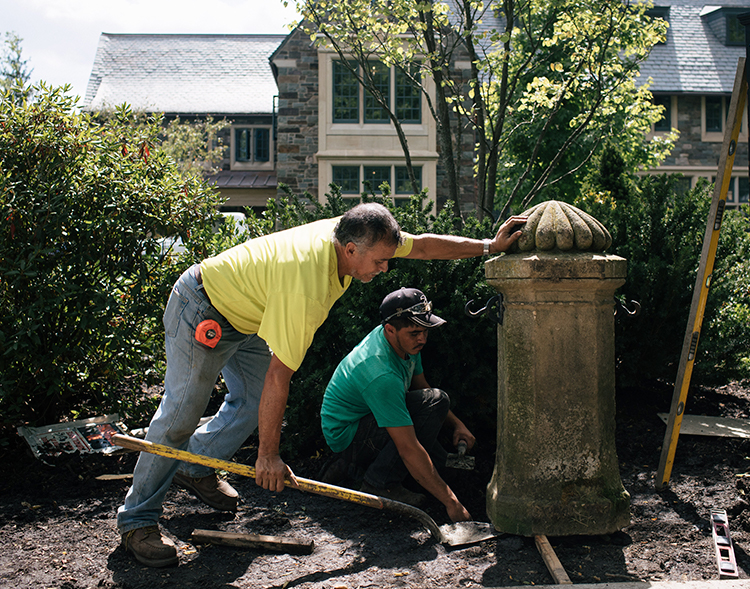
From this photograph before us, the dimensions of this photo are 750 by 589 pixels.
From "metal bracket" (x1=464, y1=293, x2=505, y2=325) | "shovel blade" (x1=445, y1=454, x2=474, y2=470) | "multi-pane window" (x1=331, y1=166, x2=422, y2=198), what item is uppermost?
"multi-pane window" (x1=331, y1=166, x2=422, y2=198)

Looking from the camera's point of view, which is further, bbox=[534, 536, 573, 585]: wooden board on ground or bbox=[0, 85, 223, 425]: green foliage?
bbox=[0, 85, 223, 425]: green foliage

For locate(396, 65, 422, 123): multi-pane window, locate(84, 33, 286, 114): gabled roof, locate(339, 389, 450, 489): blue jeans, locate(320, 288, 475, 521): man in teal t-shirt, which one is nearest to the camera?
locate(320, 288, 475, 521): man in teal t-shirt

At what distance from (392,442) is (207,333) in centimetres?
128

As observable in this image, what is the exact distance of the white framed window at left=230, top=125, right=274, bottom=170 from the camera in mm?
21797

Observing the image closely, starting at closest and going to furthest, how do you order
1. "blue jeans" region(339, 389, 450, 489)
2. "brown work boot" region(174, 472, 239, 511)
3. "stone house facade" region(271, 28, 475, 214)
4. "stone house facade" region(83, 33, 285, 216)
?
"brown work boot" region(174, 472, 239, 511), "blue jeans" region(339, 389, 450, 489), "stone house facade" region(271, 28, 475, 214), "stone house facade" region(83, 33, 285, 216)

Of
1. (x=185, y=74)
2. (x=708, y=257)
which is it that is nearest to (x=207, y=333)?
(x=708, y=257)

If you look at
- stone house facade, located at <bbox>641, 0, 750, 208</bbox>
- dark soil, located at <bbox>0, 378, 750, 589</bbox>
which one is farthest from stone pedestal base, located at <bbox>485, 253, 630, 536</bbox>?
stone house facade, located at <bbox>641, 0, 750, 208</bbox>

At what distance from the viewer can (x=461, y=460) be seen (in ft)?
12.0

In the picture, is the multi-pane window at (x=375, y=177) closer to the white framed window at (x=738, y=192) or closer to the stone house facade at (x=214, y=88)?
the stone house facade at (x=214, y=88)

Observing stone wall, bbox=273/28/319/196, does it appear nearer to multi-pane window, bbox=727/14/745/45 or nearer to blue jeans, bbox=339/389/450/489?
blue jeans, bbox=339/389/450/489

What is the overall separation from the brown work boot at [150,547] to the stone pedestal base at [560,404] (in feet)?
4.97

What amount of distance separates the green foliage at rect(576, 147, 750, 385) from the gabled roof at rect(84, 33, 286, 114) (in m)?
18.5

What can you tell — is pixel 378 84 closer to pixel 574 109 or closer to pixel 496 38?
pixel 574 109

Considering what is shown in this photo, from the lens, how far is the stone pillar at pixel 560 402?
9.57 ft
